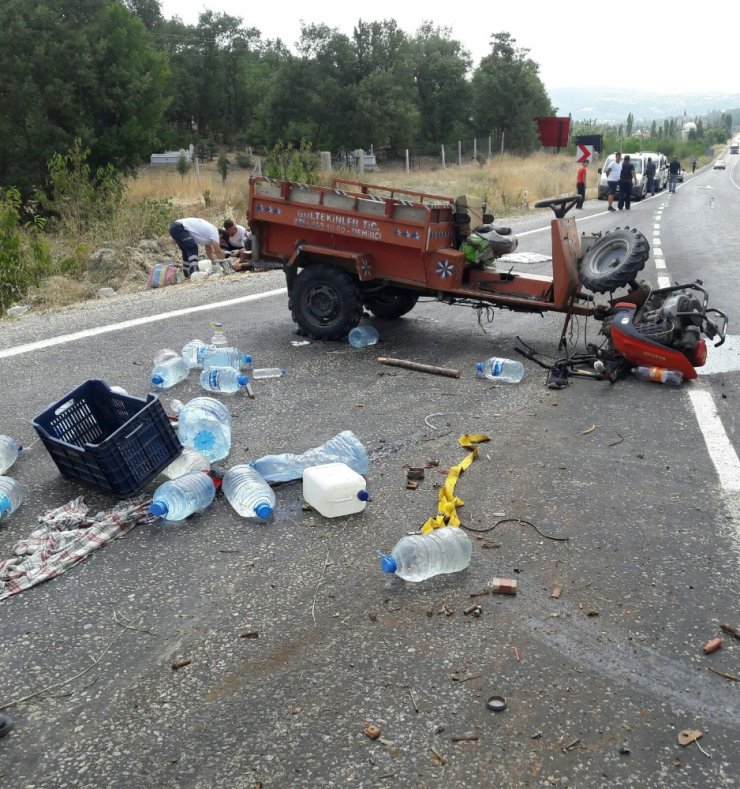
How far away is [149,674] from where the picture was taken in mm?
3084

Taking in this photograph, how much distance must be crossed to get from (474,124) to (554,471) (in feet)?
211

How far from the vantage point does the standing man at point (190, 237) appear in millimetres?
13141

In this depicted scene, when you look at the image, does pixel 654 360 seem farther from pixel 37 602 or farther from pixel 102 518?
pixel 37 602

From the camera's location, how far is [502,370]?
6977mm

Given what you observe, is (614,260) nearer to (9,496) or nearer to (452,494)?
(452,494)

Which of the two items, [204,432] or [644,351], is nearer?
[204,432]

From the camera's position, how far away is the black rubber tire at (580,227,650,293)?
6875mm

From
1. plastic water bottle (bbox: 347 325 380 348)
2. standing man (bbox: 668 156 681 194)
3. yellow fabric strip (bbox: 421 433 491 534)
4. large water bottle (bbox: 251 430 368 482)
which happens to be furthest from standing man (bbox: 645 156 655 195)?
large water bottle (bbox: 251 430 368 482)

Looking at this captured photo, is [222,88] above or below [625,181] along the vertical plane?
above

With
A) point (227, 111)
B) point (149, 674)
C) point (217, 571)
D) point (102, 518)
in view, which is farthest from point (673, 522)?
point (227, 111)

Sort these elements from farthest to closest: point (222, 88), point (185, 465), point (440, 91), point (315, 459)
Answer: point (440, 91), point (222, 88), point (315, 459), point (185, 465)

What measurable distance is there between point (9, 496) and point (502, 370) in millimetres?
4289

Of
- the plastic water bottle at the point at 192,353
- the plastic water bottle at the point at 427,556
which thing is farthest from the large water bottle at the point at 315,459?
the plastic water bottle at the point at 192,353

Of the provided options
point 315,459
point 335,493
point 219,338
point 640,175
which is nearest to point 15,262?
point 219,338
